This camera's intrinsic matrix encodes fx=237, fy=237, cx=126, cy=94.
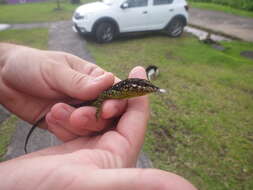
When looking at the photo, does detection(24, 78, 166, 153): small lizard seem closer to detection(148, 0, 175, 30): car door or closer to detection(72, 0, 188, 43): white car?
detection(72, 0, 188, 43): white car

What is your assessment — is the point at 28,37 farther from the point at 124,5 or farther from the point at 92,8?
the point at 124,5

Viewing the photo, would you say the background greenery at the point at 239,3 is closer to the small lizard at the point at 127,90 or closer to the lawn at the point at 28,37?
the lawn at the point at 28,37

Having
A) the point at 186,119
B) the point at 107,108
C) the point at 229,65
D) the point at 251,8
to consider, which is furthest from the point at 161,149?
the point at 251,8

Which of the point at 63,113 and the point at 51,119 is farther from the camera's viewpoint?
the point at 51,119

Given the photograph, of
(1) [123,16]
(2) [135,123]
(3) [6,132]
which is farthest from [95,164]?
(1) [123,16]

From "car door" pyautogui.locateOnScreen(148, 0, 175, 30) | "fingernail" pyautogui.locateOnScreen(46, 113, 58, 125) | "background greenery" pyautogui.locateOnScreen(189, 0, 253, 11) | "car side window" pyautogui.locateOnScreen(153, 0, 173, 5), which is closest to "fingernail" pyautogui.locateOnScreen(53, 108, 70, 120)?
"fingernail" pyautogui.locateOnScreen(46, 113, 58, 125)

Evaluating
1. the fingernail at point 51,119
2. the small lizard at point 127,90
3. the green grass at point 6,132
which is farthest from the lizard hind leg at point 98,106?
the green grass at point 6,132
